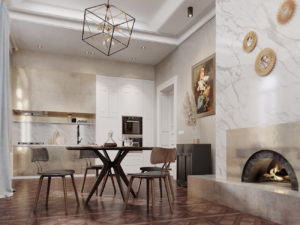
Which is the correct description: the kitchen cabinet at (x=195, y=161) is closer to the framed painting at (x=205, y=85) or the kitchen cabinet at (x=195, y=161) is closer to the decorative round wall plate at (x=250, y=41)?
the framed painting at (x=205, y=85)

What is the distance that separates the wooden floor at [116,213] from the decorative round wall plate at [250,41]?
2190 millimetres

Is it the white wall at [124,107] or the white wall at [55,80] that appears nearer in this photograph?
the white wall at [55,80]

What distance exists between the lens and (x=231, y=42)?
4488 millimetres

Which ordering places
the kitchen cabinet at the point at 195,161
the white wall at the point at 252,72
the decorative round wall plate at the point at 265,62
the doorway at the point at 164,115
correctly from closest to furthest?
the white wall at the point at 252,72, the decorative round wall plate at the point at 265,62, the kitchen cabinet at the point at 195,161, the doorway at the point at 164,115

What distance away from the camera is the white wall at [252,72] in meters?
3.35

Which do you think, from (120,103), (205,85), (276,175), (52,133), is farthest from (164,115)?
(276,175)

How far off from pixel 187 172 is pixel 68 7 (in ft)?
13.8

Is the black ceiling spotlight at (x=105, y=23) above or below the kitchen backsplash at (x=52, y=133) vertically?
above

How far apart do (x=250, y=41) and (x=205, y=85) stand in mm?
1956

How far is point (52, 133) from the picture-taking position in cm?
794

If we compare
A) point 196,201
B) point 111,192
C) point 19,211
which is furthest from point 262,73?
point 19,211

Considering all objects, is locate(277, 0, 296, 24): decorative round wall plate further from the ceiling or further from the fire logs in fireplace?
the ceiling

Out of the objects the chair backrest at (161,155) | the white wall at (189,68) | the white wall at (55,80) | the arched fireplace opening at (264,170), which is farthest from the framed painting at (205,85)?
the white wall at (55,80)

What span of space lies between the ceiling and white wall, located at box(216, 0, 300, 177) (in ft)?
4.04
